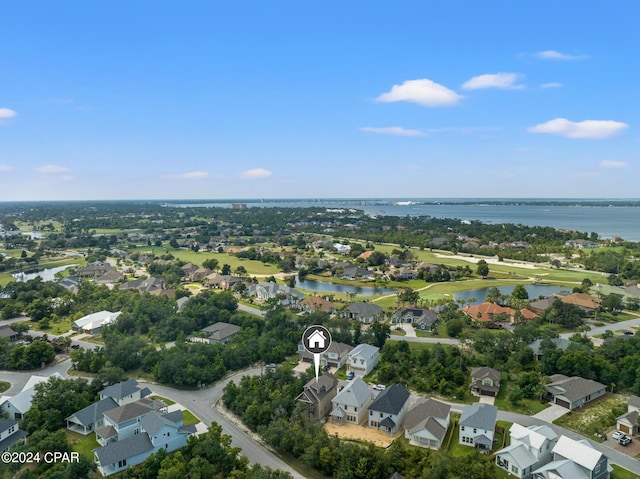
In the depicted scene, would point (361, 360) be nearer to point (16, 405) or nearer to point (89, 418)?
point (89, 418)

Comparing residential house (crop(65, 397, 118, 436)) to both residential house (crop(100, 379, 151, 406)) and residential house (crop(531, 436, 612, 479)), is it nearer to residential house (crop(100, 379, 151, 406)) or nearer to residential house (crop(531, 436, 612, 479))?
residential house (crop(100, 379, 151, 406))

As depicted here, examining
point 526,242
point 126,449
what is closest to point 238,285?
point 126,449

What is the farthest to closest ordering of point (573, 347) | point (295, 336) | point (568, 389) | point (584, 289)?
point (584, 289), point (295, 336), point (573, 347), point (568, 389)

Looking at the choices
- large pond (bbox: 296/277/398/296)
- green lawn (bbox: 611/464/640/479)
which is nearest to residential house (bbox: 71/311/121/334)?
large pond (bbox: 296/277/398/296)

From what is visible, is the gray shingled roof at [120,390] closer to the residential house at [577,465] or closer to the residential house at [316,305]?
the residential house at [577,465]

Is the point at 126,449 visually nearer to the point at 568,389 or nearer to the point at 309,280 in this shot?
the point at 568,389

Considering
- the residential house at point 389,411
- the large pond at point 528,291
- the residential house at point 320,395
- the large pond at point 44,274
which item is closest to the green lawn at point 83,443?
the residential house at point 320,395
